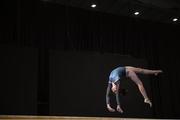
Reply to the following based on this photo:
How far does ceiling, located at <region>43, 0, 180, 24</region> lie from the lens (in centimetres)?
810

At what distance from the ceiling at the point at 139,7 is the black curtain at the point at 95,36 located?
137 mm

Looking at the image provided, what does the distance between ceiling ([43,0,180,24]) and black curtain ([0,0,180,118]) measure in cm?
14

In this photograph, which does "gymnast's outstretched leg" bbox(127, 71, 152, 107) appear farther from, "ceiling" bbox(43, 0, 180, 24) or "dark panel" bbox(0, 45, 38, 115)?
"dark panel" bbox(0, 45, 38, 115)

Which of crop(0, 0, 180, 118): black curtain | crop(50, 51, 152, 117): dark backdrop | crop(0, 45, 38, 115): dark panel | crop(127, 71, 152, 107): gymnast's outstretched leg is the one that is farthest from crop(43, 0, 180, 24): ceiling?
crop(0, 45, 38, 115): dark panel

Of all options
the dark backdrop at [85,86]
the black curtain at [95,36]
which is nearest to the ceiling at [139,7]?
the black curtain at [95,36]

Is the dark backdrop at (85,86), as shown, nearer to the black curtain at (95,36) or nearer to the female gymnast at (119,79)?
the female gymnast at (119,79)

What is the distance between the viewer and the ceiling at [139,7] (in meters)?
8.10

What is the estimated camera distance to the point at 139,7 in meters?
8.48

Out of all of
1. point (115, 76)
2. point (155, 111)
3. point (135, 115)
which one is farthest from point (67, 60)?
point (155, 111)

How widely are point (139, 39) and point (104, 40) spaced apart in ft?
3.42

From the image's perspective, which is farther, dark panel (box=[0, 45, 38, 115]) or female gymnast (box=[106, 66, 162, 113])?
female gymnast (box=[106, 66, 162, 113])

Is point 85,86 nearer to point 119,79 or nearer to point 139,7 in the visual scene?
point 119,79

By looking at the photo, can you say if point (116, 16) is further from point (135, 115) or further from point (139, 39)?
point (135, 115)

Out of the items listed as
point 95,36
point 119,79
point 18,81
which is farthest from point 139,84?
point 18,81
